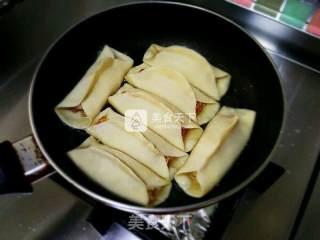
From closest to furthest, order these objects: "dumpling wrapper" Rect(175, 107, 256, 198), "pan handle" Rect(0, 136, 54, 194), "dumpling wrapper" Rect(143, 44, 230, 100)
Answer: "pan handle" Rect(0, 136, 54, 194) < "dumpling wrapper" Rect(175, 107, 256, 198) < "dumpling wrapper" Rect(143, 44, 230, 100)

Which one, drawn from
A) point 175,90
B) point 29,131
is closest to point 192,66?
point 175,90

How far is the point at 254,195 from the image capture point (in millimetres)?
718

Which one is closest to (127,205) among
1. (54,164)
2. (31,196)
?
(54,164)

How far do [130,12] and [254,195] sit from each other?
46 centimetres

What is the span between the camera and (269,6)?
2.89ft

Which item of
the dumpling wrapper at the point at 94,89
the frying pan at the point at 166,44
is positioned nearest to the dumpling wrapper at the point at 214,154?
the frying pan at the point at 166,44

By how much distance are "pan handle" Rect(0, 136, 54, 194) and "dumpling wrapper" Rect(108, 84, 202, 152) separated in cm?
21

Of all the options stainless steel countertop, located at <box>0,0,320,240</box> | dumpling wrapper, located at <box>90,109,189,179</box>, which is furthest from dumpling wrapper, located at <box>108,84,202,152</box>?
stainless steel countertop, located at <box>0,0,320,240</box>

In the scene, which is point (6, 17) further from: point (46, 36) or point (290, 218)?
point (290, 218)

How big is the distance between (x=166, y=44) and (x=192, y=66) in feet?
0.36

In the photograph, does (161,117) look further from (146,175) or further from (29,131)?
(29,131)

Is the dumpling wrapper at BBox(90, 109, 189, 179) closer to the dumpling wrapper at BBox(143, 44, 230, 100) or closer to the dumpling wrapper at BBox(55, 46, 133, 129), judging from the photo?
the dumpling wrapper at BBox(55, 46, 133, 129)

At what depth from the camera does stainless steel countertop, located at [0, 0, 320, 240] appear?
69 cm

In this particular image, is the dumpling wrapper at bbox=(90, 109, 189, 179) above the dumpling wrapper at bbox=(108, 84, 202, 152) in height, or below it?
below
